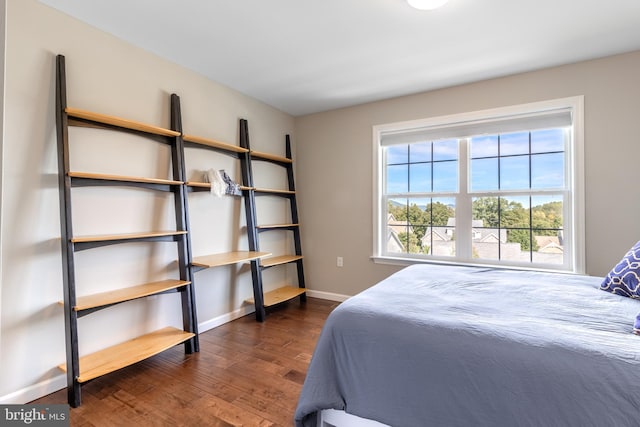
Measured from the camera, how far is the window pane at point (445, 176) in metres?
3.32

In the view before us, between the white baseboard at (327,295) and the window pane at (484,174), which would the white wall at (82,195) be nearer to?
the white baseboard at (327,295)

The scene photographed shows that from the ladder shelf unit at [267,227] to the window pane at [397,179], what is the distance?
115cm

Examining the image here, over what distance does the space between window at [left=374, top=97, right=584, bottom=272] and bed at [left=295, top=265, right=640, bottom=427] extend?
4.36 ft

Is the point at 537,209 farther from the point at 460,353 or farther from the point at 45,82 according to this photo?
the point at 45,82

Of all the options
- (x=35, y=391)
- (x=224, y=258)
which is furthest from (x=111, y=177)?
(x=35, y=391)

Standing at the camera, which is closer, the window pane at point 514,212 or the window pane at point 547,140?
the window pane at point 547,140

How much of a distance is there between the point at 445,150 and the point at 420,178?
1.26 feet

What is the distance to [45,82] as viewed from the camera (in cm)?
197

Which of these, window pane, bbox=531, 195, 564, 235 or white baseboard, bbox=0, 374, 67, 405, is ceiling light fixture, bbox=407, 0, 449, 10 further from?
white baseboard, bbox=0, 374, 67, 405

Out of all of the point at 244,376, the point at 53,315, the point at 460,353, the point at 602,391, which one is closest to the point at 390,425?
the point at 460,353

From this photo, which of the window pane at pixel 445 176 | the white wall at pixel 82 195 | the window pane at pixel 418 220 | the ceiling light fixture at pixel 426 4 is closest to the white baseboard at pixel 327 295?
the window pane at pixel 418 220

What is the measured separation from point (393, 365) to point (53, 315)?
2.06m

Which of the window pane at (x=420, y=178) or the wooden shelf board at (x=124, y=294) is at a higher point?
the window pane at (x=420, y=178)

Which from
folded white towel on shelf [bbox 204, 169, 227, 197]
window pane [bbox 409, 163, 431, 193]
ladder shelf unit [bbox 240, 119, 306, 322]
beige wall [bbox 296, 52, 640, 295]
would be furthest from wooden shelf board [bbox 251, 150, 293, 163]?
window pane [bbox 409, 163, 431, 193]
